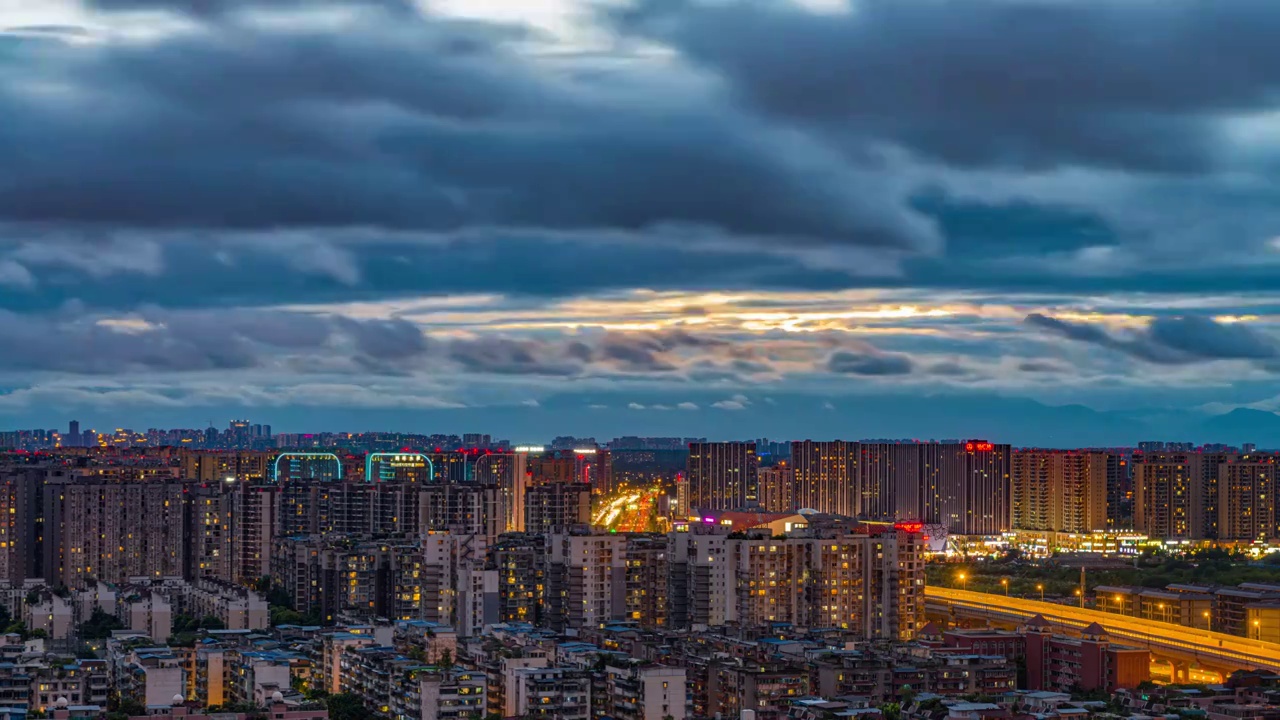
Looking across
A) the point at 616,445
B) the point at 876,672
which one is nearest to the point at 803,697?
the point at 876,672

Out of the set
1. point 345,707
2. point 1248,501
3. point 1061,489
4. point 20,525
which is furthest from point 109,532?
point 1061,489

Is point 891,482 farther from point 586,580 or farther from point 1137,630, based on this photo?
point 586,580

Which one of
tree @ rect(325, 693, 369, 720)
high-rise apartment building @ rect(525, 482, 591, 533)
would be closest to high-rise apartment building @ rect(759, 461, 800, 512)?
high-rise apartment building @ rect(525, 482, 591, 533)

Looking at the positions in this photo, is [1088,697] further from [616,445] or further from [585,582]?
[616,445]

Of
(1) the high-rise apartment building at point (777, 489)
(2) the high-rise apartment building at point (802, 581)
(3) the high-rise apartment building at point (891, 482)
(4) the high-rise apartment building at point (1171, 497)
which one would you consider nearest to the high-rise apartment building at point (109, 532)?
(2) the high-rise apartment building at point (802, 581)

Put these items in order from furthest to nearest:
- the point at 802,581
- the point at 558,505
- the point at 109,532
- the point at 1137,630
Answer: the point at 558,505 < the point at 109,532 < the point at 1137,630 < the point at 802,581

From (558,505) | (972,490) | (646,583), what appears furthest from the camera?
(972,490)
